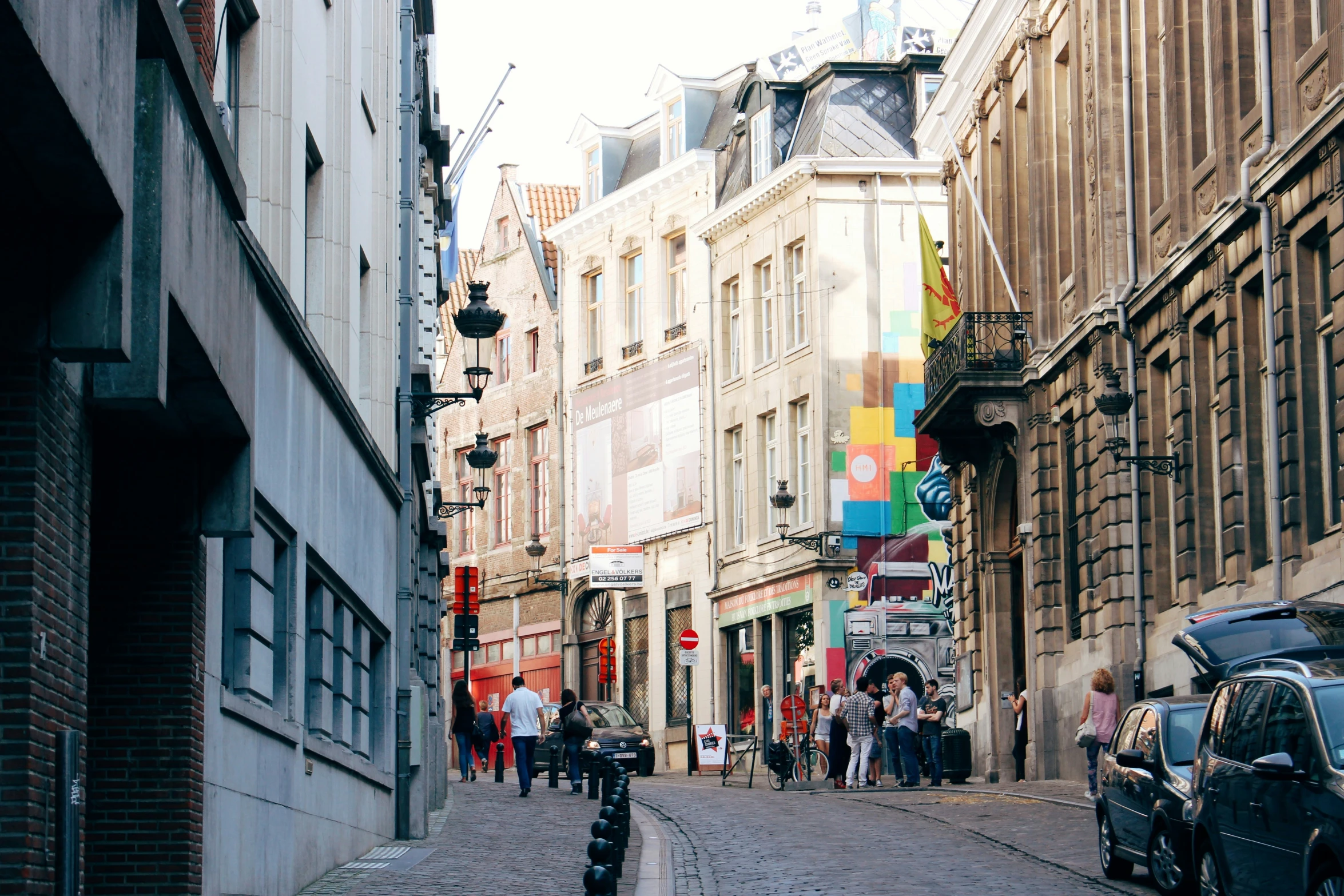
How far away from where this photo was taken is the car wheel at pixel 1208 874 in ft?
41.5

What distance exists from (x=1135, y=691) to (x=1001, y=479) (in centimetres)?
829

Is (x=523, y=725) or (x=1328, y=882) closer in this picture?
(x=1328, y=882)

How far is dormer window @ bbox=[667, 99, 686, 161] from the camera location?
183 feet

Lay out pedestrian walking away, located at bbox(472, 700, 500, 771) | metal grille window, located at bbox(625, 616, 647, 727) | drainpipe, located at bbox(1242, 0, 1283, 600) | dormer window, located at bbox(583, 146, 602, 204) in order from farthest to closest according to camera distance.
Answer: dormer window, located at bbox(583, 146, 602, 204) → metal grille window, located at bbox(625, 616, 647, 727) → pedestrian walking away, located at bbox(472, 700, 500, 771) → drainpipe, located at bbox(1242, 0, 1283, 600)

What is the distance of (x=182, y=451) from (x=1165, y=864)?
7361 millimetres

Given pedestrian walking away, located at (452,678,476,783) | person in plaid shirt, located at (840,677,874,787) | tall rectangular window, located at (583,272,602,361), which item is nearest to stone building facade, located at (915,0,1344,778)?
person in plaid shirt, located at (840,677,874,787)

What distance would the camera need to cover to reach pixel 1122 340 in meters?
29.9

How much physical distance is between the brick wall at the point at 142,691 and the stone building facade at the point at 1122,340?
13188 millimetres

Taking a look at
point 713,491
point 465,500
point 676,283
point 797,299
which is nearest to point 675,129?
point 676,283

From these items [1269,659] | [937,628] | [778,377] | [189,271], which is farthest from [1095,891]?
[778,377]

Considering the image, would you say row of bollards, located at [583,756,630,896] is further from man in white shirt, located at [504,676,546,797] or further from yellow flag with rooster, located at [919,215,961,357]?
yellow flag with rooster, located at [919,215,961,357]

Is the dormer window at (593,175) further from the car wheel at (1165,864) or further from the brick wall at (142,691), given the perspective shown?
the brick wall at (142,691)

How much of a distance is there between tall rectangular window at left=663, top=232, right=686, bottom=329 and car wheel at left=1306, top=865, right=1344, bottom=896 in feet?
143

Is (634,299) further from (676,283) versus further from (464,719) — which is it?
(464,719)
